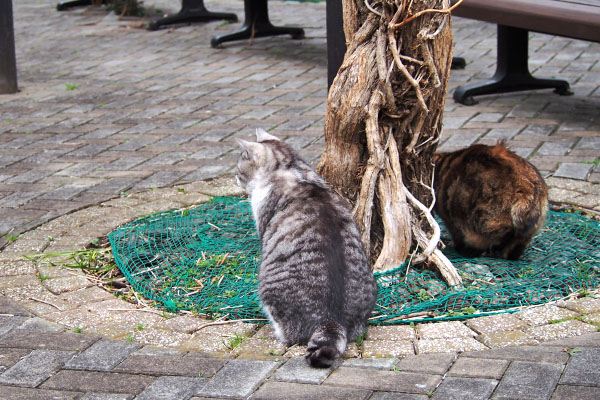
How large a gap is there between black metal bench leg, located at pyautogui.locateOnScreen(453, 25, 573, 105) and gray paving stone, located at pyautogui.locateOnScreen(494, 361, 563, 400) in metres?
4.60

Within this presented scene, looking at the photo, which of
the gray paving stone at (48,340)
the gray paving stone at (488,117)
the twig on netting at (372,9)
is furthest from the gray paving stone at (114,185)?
the gray paving stone at (488,117)

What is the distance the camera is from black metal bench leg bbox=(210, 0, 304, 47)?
32.9 feet

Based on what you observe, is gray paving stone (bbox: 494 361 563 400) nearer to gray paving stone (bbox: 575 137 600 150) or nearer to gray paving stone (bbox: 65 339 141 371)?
gray paving stone (bbox: 65 339 141 371)

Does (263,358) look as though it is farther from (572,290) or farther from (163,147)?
(163,147)

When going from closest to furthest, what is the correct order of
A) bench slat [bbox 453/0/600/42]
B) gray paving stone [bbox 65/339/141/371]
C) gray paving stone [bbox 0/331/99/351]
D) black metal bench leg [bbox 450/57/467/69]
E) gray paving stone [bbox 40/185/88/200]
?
1. gray paving stone [bbox 65/339/141/371]
2. gray paving stone [bbox 0/331/99/351]
3. gray paving stone [bbox 40/185/88/200]
4. bench slat [bbox 453/0/600/42]
5. black metal bench leg [bbox 450/57/467/69]

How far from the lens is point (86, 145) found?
660cm

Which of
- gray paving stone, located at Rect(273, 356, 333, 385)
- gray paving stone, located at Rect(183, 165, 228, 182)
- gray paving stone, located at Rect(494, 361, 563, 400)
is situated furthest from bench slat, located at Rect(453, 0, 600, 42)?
gray paving stone, located at Rect(273, 356, 333, 385)

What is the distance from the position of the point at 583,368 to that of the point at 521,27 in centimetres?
408

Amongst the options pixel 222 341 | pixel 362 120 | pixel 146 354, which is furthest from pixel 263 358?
pixel 362 120

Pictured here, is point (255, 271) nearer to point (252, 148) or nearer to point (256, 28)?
point (252, 148)

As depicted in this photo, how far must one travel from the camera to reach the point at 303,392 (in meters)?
3.03

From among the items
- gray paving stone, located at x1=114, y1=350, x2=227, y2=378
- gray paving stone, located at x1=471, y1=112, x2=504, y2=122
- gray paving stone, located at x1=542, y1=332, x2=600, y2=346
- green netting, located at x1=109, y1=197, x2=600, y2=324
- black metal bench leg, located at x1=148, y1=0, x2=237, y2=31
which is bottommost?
green netting, located at x1=109, y1=197, x2=600, y2=324

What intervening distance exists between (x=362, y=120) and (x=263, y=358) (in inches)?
56.1

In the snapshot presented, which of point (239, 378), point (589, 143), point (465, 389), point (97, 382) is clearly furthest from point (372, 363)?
point (589, 143)
